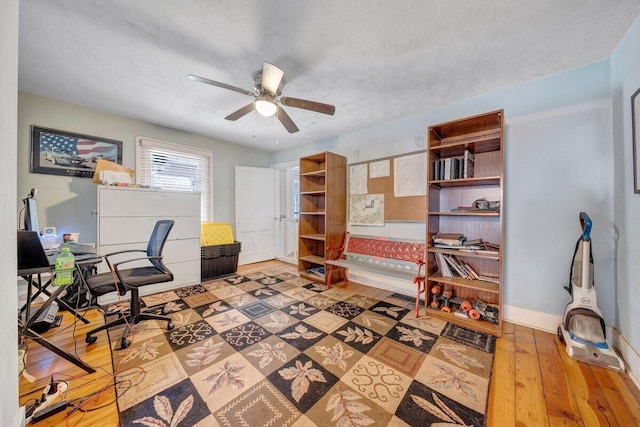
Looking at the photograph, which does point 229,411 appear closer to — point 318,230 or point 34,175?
point 318,230

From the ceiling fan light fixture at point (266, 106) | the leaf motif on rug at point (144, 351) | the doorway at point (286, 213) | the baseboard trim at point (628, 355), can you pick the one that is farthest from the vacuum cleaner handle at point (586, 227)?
the doorway at point (286, 213)

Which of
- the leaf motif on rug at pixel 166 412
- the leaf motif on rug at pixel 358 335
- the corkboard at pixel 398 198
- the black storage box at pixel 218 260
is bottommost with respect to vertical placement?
the leaf motif on rug at pixel 166 412

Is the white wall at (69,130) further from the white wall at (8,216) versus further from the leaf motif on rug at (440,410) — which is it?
the leaf motif on rug at (440,410)

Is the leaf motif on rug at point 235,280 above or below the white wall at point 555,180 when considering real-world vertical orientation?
below

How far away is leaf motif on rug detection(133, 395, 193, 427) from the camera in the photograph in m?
1.16

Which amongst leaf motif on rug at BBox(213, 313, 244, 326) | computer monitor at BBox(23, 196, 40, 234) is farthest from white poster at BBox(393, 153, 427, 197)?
computer monitor at BBox(23, 196, 40, 234)

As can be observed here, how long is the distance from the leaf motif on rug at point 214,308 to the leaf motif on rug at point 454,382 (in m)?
2.09

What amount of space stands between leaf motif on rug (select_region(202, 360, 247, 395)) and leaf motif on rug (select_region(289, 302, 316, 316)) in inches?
35.0

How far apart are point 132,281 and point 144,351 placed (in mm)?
578

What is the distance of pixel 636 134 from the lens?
4.90ft

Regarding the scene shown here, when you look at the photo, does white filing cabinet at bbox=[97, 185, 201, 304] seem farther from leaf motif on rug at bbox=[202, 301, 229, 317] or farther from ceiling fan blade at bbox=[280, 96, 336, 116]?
ceiling fan blade at bbox=[280, 96, 336, 116]

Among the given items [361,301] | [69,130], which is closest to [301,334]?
[361,301]

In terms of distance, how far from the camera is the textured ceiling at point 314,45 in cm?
141

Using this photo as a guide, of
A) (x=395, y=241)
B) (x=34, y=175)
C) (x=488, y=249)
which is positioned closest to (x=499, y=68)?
(x=488, y=249)
